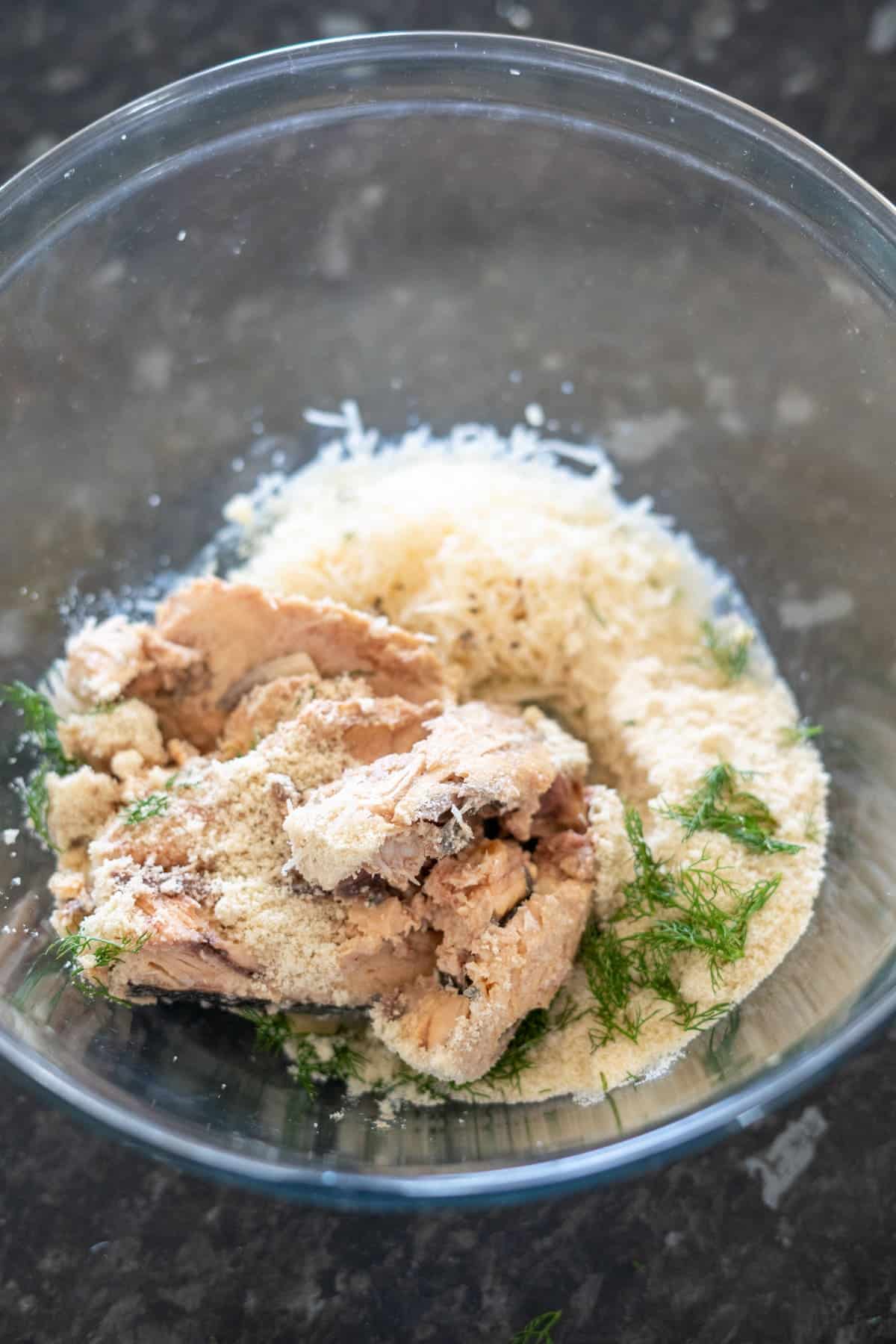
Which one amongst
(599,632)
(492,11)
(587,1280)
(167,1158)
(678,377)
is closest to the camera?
(167,1158)

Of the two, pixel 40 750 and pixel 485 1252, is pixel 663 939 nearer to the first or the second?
pixel 485 1252

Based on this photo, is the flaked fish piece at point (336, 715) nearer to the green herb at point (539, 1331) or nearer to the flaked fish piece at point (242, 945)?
the flaked fish piece at point (242, 945)

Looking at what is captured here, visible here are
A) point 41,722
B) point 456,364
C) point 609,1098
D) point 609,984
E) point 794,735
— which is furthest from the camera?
point 456,364

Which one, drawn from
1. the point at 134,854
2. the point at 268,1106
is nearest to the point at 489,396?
the point at 134,854

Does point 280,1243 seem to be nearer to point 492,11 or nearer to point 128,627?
point 128,627

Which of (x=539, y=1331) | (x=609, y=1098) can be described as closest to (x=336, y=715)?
(x=609, y=1098)

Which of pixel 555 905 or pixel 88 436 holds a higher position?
pixel 88 436

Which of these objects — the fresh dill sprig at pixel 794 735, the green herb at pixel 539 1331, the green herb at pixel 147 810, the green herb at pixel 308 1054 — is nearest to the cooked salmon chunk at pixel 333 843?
the green herb at pixel 147 810
